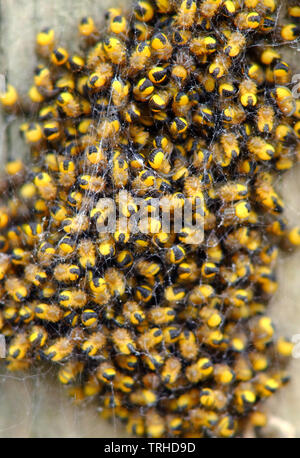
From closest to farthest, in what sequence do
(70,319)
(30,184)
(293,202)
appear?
(70,319) < (30,184) < (293,202)

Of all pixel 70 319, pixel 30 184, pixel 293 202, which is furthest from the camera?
pixel 293 202

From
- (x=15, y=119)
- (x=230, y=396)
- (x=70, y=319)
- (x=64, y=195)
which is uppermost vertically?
(x=15, y=119)

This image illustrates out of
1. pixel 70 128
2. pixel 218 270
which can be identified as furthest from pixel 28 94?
pixel 218 270

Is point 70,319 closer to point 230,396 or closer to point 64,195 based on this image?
point 64,195

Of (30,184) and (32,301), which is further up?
(30,184)

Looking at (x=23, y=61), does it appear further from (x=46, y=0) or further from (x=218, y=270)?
(x=218, y=270)

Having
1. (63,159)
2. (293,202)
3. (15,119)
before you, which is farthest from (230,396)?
(15,119)

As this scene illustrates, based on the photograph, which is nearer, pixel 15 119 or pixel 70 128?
pixel 70 128
